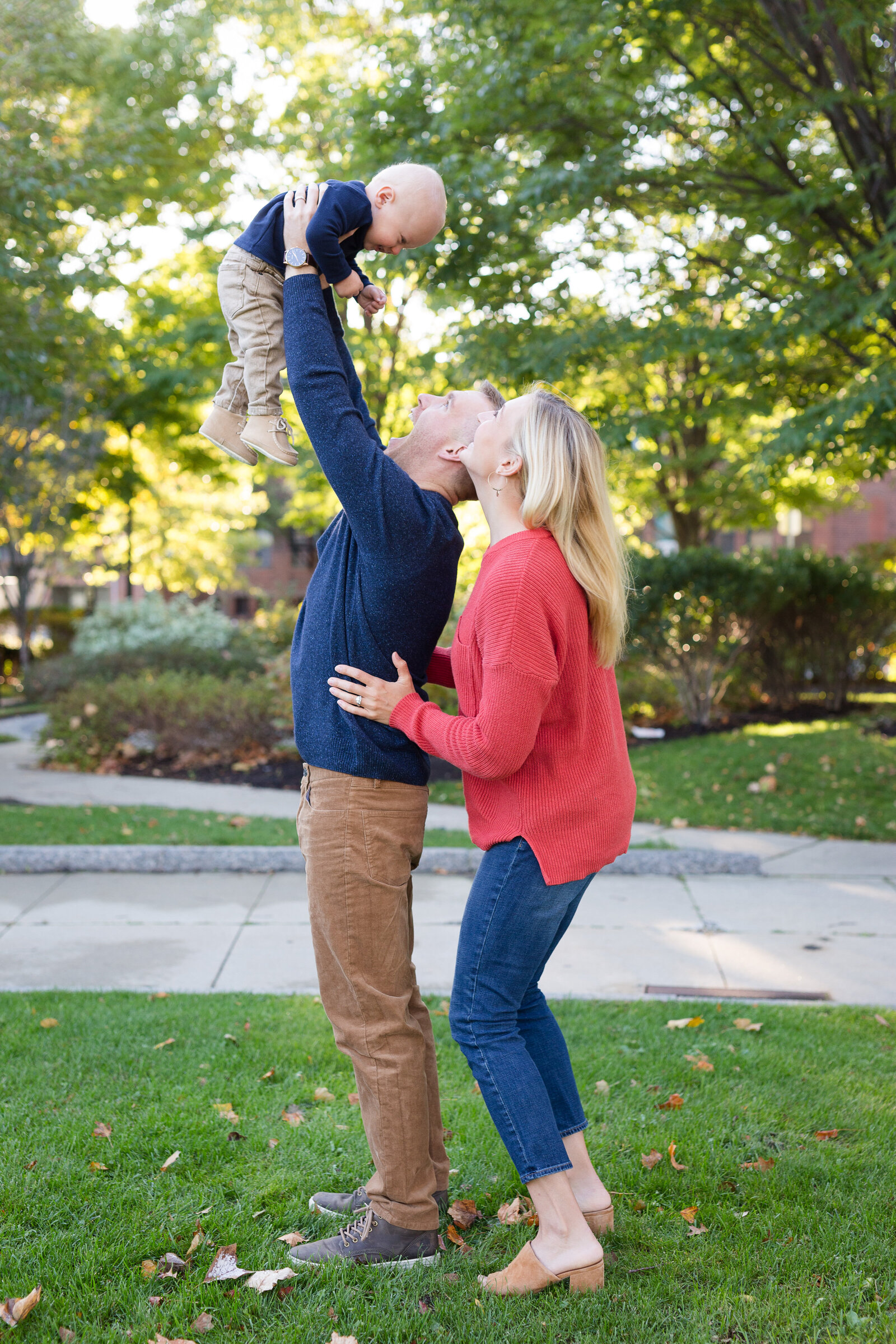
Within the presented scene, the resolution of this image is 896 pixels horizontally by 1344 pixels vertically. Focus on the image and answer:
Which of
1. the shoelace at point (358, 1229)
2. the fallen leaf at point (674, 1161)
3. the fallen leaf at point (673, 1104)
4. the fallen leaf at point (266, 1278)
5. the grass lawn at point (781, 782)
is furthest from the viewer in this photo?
the grass lawn at point (781, 782)

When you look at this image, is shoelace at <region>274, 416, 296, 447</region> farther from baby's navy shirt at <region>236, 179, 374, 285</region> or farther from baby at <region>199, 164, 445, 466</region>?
baby's navy shirt at <region>236, 179, 374, 285</region>

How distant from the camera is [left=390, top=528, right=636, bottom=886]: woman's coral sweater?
2.22m

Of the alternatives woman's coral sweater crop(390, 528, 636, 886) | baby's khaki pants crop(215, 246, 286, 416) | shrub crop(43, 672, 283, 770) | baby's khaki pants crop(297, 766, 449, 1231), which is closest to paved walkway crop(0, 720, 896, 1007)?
baby's khaki pants crop(297, 766, 449, 1231)

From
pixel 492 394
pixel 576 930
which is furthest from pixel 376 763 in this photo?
A: pixel 576 930

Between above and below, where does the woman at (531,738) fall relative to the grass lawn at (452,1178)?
above

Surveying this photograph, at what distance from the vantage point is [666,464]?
16.3 meters

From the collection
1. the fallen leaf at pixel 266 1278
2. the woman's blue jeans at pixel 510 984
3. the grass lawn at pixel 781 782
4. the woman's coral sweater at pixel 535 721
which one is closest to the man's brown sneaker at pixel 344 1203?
the fallen leaf at pixel 266 1278

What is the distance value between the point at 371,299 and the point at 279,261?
0.27 metres

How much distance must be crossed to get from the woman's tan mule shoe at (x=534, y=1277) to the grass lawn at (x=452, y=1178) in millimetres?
33

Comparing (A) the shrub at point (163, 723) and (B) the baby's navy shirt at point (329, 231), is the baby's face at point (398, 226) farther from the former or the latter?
(A) the shrub at point (163, 723)

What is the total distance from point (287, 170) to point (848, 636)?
10582 millimetres

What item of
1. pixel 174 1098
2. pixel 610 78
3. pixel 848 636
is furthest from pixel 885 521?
pixel 174 1098

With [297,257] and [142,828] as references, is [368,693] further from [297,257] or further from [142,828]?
[142,828]

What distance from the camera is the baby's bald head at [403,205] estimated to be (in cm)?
Result: 222
